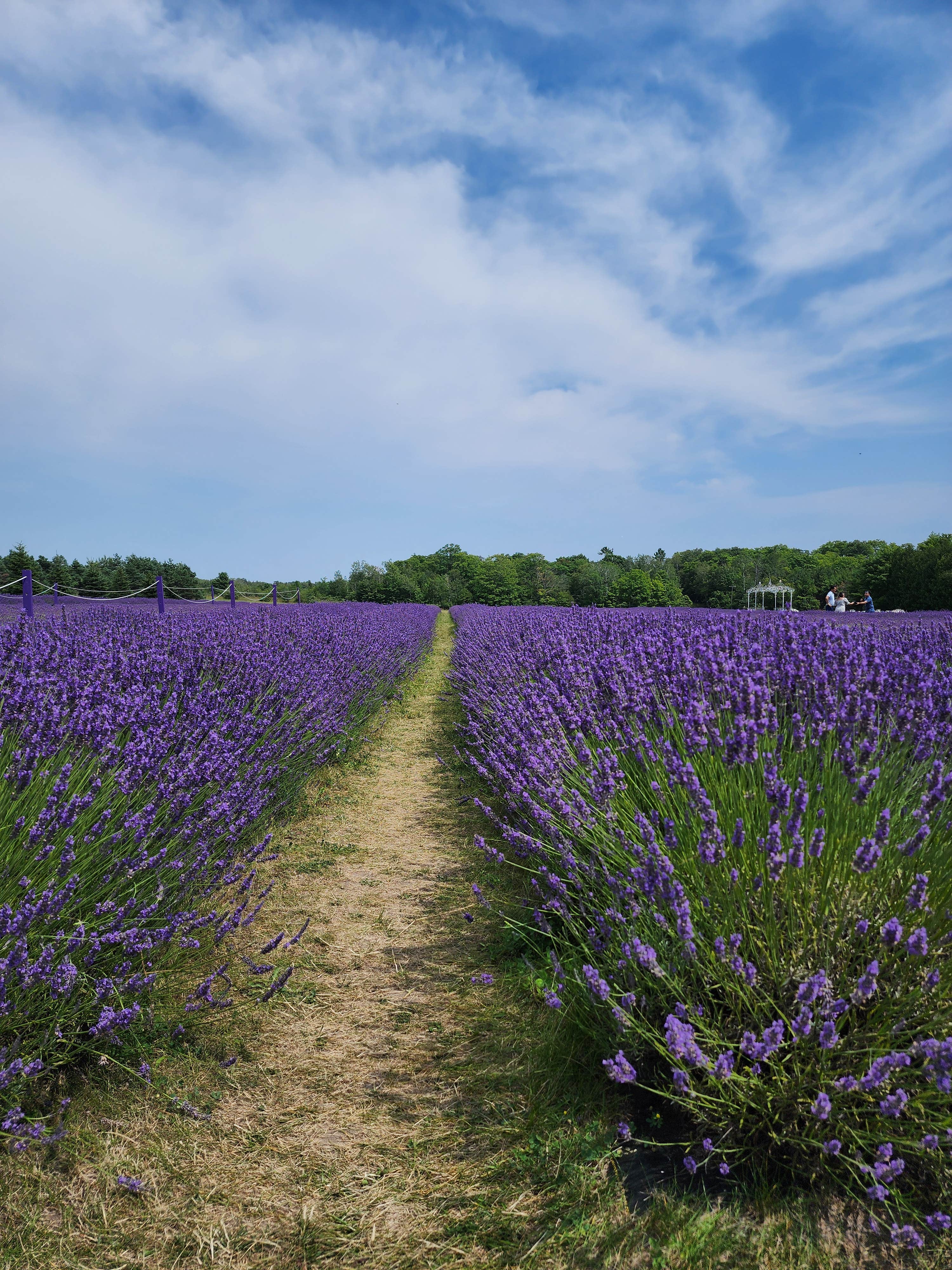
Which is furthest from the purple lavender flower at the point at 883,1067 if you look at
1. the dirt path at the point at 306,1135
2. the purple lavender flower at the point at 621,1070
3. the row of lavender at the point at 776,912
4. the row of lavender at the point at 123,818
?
the row of lavender at the point at 123,818

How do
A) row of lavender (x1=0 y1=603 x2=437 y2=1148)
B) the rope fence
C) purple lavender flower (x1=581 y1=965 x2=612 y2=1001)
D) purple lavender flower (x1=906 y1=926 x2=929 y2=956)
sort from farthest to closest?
1. the rope fence
2. row of lavender (x1=0 y1=603 x2=437 y2=1148)
3. purple lavender flower (x1=581 y1=965 x2=612 y2=1001)
4. purple lavender flower (x1=906 y1=926 x2=929 y2=956)

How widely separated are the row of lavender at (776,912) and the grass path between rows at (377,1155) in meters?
0.16

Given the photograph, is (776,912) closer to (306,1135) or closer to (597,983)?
(597,983)

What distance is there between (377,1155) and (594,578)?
49621 millimetres

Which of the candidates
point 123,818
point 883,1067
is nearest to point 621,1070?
point 883,1067

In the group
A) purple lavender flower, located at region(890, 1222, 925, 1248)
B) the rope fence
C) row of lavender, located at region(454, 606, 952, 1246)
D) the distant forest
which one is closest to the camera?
purple lavender flower, located at region(890, 1222, 925, 1248)

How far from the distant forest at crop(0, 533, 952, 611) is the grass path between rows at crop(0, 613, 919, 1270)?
34.4 ft

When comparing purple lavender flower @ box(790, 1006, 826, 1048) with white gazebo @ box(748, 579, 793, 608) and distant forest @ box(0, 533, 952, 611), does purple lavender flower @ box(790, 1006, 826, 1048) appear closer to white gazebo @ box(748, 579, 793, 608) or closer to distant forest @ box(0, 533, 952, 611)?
distant forest @ box(0, 533, 952, 611)

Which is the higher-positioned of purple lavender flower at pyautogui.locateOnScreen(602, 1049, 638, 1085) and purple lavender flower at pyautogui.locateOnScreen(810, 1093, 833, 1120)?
purple lavender flower at pyautogui.locateOnScreen(810, 1093, 833, 1120)

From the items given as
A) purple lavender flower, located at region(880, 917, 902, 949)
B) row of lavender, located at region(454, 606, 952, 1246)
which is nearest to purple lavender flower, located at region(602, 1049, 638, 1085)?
row of lavender, located at region(454, 606, 952, 1246)

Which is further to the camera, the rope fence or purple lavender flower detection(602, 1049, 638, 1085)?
the rope fence

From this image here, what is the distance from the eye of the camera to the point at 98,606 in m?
12.1

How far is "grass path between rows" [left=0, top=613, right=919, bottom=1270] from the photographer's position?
130 centimetres

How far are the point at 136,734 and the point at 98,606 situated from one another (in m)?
11.0
